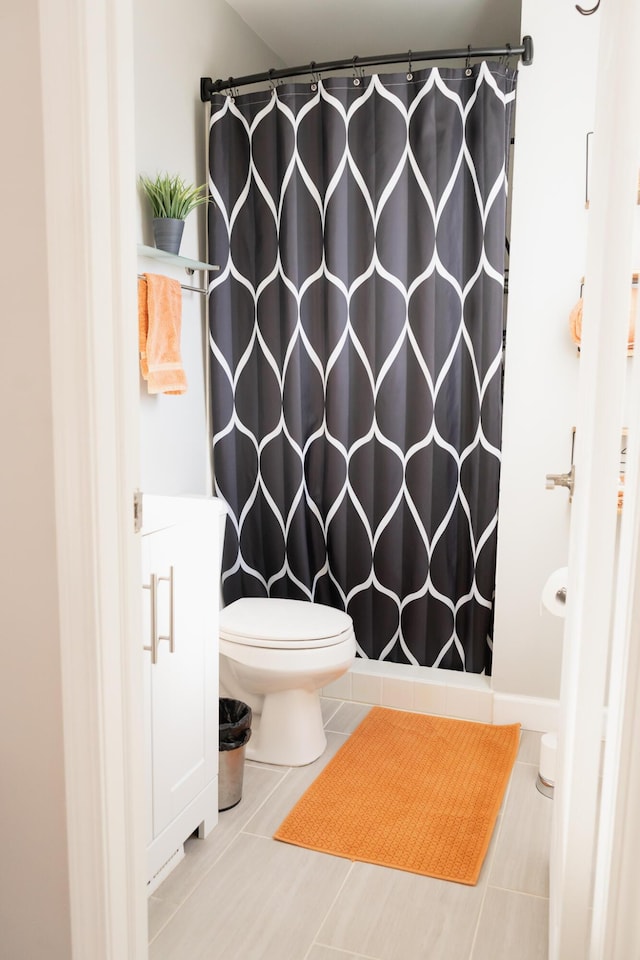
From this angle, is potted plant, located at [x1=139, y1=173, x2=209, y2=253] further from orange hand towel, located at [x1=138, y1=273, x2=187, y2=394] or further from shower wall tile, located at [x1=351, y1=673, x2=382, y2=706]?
shower wall tile, located at [x1=351, y1=673, x2=382, y2=706]

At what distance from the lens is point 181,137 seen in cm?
277

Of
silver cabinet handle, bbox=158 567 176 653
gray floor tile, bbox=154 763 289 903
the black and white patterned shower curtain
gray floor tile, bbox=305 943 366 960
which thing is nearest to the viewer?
gray floor tile, bbox=305 943 366 960

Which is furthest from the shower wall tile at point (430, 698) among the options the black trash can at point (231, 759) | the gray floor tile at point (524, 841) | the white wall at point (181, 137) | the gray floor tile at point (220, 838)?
the white wall at point (181, 137)

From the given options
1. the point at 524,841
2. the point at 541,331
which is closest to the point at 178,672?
the point at 524,841

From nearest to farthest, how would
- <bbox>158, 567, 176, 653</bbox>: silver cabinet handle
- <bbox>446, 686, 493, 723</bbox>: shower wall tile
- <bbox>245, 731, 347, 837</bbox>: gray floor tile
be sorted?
<bbox>158, 567, 176, 653</bbox>: silver cabinet handle, <bbox>245, 731, 347, 837</bbox>: gray floor tile, <bbox>446, 686, 493, 723</bbox>: shower wall tile

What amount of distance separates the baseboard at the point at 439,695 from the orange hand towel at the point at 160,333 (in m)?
1.28

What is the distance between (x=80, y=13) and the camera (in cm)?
113

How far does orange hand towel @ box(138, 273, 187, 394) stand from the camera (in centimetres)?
244

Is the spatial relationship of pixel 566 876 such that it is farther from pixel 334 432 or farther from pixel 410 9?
pixel 410 9

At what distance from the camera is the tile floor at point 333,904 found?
1.74 meters

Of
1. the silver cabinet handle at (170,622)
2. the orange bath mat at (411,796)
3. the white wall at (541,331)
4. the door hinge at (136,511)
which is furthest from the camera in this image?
the white wall at (541,331)

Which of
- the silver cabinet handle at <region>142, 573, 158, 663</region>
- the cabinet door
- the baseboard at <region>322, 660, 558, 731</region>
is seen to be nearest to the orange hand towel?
the cabinet door

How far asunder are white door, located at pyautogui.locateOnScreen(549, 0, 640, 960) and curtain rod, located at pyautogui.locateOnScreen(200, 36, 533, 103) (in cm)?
139

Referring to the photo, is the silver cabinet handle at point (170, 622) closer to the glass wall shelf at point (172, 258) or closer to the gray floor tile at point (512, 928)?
the gray floor tile at point (512, 928)
